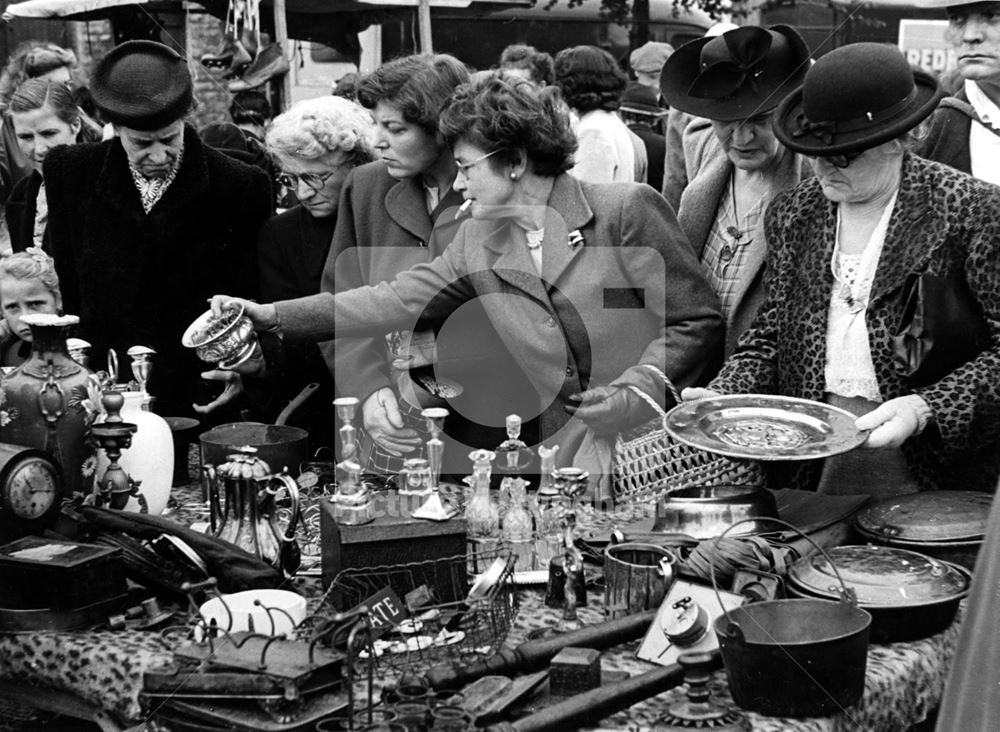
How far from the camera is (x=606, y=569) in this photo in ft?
8.53

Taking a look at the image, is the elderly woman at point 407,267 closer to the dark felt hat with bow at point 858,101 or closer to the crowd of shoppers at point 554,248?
the crowd of shoppers at point 554,248

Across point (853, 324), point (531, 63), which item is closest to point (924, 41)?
point (531, 63)

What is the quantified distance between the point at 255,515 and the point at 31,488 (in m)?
0.50

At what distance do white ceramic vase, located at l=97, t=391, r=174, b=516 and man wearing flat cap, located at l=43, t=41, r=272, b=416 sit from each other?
0.94m

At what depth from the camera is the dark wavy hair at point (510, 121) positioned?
342 cm

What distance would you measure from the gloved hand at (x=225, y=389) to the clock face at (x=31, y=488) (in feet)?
3.01

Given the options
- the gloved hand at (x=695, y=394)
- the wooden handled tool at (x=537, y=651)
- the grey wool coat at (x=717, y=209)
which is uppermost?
the grey wool coat at (x=717, y=209)

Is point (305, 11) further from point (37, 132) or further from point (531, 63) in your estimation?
point (37, 132)

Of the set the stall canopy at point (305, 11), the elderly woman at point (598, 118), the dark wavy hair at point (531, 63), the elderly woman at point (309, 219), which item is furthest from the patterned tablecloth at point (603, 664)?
the stall canopy at point (305, 11)

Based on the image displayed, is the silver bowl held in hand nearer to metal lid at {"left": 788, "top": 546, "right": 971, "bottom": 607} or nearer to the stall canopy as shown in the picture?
→ metal lid at {"left": 788, "top": 546, "right": 971, "bottom": 607}

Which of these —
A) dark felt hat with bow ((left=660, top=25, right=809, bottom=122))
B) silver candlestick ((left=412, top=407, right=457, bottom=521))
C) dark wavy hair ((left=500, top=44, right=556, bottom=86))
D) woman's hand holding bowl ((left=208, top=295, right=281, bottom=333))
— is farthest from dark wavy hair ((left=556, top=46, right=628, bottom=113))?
silver candlestick ((left=412, top=407, right=457, bottom=521))

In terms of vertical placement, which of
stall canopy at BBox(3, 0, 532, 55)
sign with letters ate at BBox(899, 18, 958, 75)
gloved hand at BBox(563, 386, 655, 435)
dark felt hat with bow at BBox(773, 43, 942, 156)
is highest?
stall canopy at BBox(3, 0, 532, 55)

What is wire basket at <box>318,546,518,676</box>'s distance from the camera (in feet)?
7.84

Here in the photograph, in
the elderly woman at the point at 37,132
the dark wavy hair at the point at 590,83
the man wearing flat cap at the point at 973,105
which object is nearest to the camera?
the man wearing flat cap at the point at 973,105
